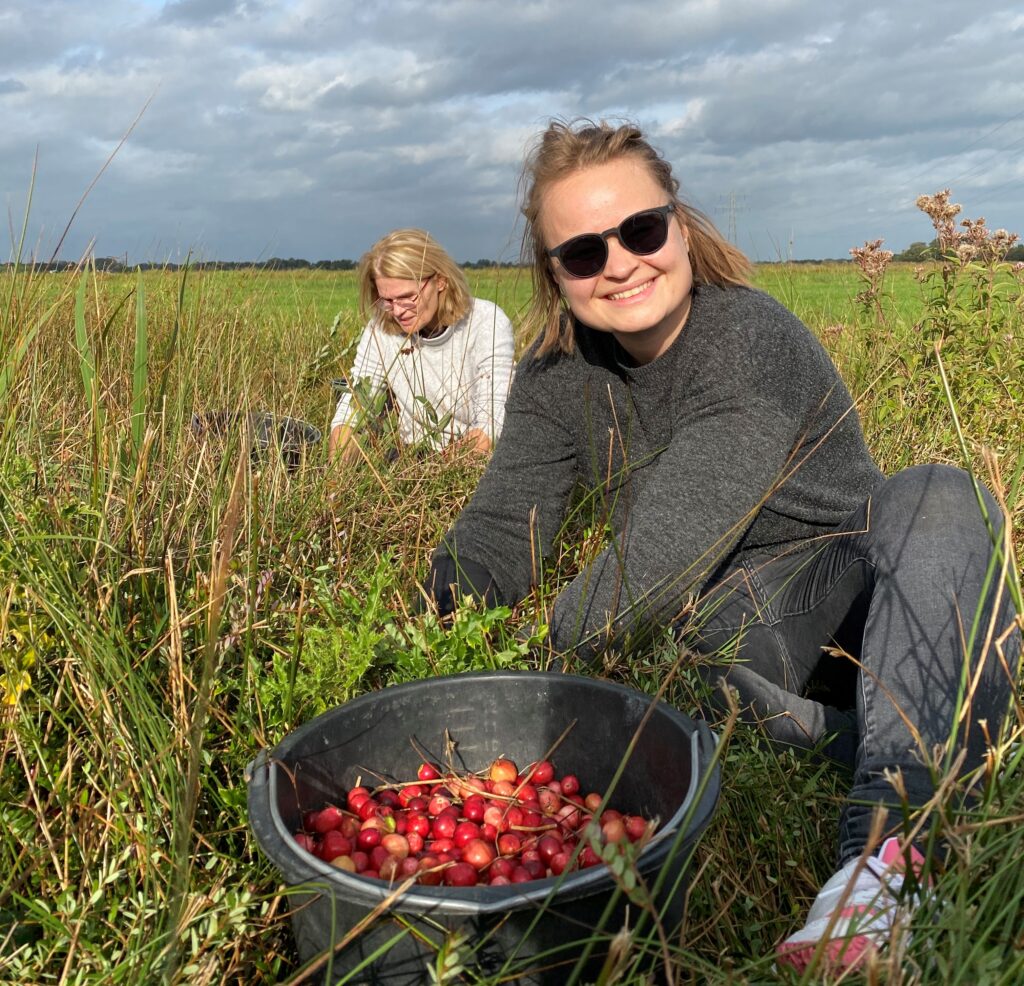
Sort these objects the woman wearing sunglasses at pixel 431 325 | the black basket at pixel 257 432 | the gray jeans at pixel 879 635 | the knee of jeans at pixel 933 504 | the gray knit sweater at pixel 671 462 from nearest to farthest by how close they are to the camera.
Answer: the gray jeans at pixel 879 635 → the knee of jeans at pixel 933 504 → the gray knit sweater at pixel 671 462 → the black basket at pixel 257 432 → the woman wearing sunglasses at pixel 431 325

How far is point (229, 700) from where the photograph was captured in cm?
172

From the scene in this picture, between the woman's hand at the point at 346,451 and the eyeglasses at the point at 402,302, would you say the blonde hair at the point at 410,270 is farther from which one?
the woman's hand at the point at 346,451

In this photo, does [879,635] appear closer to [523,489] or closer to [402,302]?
[523,489]

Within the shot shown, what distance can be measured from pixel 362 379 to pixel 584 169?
1.11 m

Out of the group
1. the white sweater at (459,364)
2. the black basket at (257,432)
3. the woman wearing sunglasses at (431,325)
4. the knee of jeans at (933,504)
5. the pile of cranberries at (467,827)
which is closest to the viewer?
the pile of cranberries at (467,827)

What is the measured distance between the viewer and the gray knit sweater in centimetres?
190

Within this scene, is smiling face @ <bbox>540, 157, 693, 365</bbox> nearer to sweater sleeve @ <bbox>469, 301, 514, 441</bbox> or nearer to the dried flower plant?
sweater sleeve @ <bbox>469, 301, 514, 441</bbox>

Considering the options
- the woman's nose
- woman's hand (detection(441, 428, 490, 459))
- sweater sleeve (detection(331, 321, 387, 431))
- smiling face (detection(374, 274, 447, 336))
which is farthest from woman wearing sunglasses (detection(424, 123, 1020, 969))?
smiling face (detection(374, 274, 447, 336))

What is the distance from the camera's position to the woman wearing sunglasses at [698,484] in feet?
5.65

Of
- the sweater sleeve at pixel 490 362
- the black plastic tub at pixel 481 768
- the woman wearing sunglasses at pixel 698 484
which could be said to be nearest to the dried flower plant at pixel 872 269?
Answer: the sweater sleeve at pixel 490 362

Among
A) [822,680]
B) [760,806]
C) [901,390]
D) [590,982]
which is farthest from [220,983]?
[901,390]

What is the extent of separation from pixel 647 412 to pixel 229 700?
1099 millimetres

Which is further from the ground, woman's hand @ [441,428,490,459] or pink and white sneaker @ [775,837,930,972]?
woman's hand @ [441,428,490,459]

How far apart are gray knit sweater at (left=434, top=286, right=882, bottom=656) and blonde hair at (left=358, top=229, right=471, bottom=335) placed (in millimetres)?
1621
